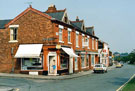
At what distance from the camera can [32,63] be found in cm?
2797

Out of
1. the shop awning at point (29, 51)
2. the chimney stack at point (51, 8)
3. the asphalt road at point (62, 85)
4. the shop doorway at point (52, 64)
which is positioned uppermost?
the chimney stack at point (51, 8)

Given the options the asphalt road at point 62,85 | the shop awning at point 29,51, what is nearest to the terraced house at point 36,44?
the shop awning at point 29,51

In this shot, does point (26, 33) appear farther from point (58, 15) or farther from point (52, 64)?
point (52, 64)

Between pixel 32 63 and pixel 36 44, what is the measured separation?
256 centimetres

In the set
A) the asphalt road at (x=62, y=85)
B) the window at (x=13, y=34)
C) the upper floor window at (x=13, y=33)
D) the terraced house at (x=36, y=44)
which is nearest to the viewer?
the asphalt road at (x=62, y=85)

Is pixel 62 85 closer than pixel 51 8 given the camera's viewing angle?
Yes

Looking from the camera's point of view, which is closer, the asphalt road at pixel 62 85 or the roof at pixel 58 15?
the asphalt road at pixel 62 85

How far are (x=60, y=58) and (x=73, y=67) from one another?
526cm

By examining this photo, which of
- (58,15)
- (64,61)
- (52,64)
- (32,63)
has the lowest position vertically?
(52,64)

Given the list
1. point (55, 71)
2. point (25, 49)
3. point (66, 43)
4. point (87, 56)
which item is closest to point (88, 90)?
point (55, 71)

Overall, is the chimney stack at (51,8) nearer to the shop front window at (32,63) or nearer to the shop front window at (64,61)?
the shop front window at (64,61)

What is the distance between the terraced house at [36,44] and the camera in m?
27.3

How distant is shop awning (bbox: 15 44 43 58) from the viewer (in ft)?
86.4

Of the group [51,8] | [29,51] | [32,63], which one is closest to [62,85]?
[29,51]
